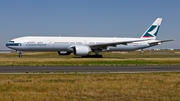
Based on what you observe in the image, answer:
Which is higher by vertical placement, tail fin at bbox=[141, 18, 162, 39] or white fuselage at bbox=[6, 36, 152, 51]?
tail fin at bbox=[141, 18, 162, 39]

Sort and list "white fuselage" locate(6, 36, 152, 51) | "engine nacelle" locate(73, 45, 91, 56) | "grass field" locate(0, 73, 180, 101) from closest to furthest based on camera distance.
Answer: "grass field" locate(0, 73, 180, 101) < "engine nacelle" locate(73, 45, 91, 56) < "white fuselage" locate(6, 36, 152, 51)

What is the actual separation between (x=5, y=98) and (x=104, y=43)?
39093mm

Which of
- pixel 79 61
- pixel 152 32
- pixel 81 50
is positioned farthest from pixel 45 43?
pixel 152 32

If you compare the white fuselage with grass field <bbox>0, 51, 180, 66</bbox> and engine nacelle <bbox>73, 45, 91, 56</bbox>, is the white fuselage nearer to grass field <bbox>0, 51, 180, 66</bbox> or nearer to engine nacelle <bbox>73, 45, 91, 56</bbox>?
engine nacelle <bbox>73, 45, 91, 56</bbox>

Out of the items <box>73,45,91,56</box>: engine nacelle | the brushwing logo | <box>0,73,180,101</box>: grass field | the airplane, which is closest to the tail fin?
the brushwing logo

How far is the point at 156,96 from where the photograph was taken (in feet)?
35.9

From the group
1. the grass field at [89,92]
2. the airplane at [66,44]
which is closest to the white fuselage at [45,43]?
the airplane at [66,44]

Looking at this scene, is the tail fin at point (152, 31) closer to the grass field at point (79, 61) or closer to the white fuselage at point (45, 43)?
the white fuselage at point (45, 43)

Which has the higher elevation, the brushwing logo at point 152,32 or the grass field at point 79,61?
the brushwing logo at point 152,32

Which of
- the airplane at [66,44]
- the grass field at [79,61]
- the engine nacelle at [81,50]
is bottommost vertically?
the grass field at [79,61]

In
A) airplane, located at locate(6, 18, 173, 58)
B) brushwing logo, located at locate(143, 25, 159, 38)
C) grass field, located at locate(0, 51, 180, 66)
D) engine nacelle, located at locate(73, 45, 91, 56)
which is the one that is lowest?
grass field, located at locate(0, 51, 180, 66)

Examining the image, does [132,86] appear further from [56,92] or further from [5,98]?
[5,98]

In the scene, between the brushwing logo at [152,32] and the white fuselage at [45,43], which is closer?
the white fuselage at [45,43]

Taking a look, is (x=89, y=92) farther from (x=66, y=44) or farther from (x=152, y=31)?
(x=152, y=31)
